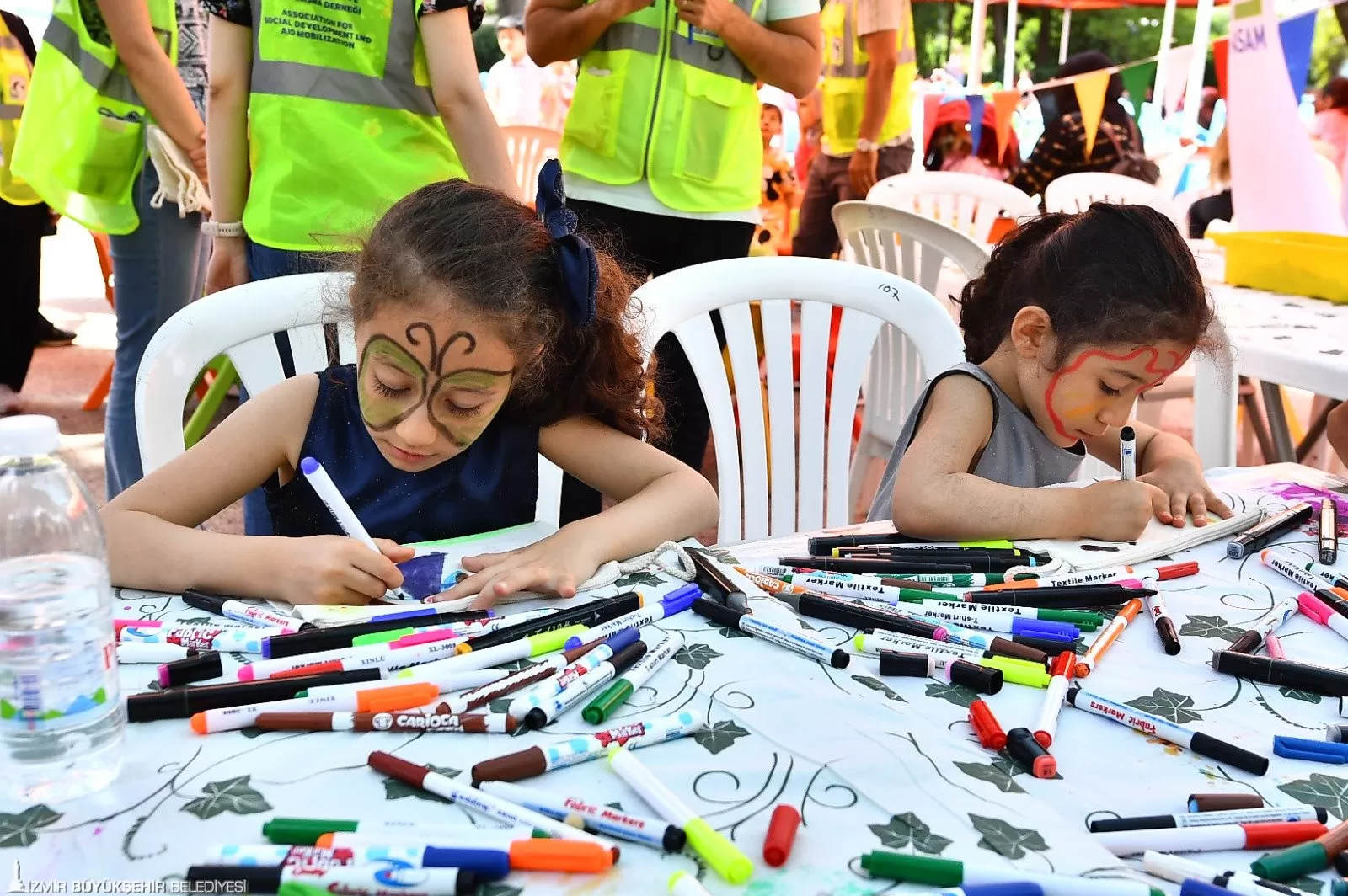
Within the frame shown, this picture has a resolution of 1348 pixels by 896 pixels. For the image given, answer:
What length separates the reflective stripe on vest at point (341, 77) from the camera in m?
1.82

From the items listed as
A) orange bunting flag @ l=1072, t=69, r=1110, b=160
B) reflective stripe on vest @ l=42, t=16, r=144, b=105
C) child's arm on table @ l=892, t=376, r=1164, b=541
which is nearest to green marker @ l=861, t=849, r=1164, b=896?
child's arm on table @ l=892, t=376, r=1164, b=541

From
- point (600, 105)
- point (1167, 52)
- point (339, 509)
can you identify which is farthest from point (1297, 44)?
point (1167, 52)

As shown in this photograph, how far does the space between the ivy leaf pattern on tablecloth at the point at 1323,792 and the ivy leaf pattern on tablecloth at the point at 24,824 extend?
0.78 meters

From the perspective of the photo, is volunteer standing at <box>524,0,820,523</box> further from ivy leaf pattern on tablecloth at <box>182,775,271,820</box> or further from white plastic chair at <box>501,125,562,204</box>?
white plastic chair at <box>501,125,562,204</box>

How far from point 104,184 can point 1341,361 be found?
7.31 feet

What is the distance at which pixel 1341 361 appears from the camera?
1.81 metres

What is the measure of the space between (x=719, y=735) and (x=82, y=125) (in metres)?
1.98

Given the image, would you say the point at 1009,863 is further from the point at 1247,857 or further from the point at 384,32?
the point at 384,32

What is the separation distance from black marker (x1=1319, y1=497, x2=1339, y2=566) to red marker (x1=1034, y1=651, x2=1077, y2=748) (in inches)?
17.1

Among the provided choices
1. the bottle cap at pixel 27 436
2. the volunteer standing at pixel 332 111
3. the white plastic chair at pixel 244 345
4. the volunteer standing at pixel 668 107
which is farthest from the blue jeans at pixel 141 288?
the bottle cap at pixel 27 436

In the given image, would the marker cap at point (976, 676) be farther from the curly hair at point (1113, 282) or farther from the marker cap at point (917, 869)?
the curly hair at point (1113, 282)

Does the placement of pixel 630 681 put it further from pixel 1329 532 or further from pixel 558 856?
pixel 1329 532

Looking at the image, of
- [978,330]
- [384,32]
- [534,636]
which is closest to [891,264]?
[978,330]

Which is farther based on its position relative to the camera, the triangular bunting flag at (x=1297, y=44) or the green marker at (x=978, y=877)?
the triangular bunting flag at (x=1297, y=44)
